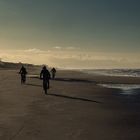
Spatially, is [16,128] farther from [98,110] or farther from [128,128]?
[98,110]

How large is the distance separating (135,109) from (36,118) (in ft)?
18.6

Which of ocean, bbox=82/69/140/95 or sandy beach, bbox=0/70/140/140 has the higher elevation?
ocean, bbox=82/69/140/95

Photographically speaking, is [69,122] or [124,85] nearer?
[69,122]

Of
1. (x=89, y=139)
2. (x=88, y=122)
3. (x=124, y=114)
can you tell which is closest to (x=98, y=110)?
(x=124, y=114)

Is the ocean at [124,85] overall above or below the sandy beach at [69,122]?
above

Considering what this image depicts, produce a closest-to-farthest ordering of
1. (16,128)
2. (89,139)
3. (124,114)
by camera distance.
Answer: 1. (89,139)
2. (16,128)
3. (124,114)

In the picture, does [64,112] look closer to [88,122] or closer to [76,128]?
[88,122]

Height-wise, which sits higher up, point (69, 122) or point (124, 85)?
point (124, 85)

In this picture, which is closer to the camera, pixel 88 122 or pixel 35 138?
pixel 35 138

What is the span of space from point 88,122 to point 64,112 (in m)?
3.05

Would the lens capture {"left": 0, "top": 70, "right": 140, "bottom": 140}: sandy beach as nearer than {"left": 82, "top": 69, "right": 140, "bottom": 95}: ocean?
Yes

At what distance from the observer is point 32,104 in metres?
21.2

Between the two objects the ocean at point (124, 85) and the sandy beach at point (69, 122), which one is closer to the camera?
the sandy beach at point (69, 122)

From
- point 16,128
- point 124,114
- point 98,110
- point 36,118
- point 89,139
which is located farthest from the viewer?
point 98,110
